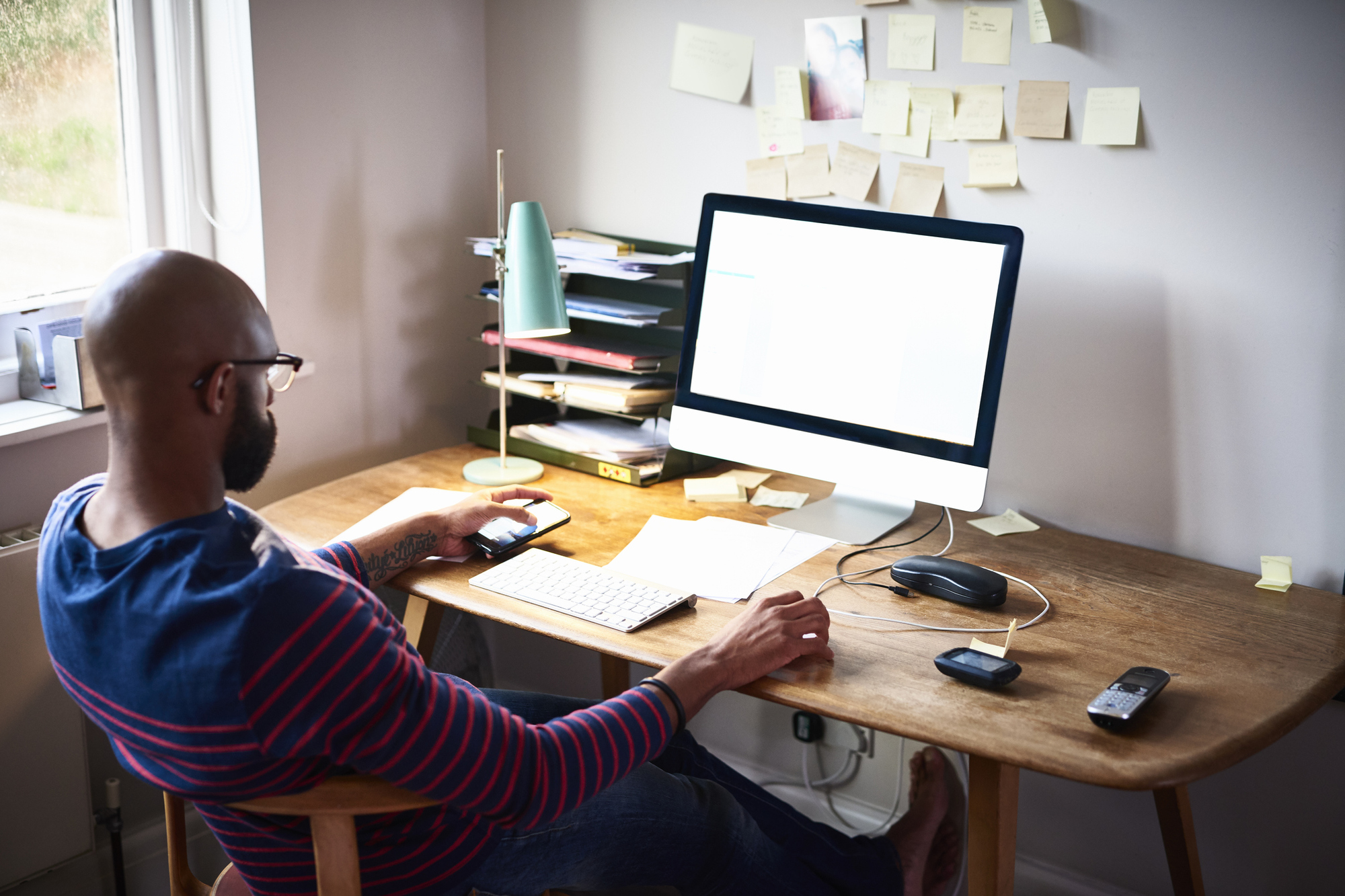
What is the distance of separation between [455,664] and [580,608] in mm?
895

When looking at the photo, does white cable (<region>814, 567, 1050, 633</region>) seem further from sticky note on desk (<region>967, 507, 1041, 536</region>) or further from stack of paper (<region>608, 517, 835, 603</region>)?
sticky note on desk (<region>967, 507, 1041, 536</region>)

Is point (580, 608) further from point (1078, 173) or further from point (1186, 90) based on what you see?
point (1186, 90)

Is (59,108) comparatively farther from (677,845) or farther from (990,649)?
(990,649)

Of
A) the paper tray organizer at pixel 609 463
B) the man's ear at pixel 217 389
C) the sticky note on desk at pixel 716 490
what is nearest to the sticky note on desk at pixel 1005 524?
the sticky note on desk at pixel 716 490

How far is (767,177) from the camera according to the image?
188cm

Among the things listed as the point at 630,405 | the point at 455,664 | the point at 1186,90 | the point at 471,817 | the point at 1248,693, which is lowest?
the point at 455,664

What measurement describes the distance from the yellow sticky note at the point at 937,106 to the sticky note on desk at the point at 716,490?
632 mm

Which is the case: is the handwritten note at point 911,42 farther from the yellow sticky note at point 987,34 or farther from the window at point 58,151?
the window at point 58,151

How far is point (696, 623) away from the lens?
135 cm

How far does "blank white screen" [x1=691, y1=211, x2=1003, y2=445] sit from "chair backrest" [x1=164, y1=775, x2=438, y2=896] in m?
0.87

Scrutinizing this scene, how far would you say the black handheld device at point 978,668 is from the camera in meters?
1.19

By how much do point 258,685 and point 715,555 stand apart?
0.75 metres

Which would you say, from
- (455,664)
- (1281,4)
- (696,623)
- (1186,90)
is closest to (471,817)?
(696,623)

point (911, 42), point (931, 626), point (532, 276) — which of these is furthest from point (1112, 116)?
point (532, 276)
